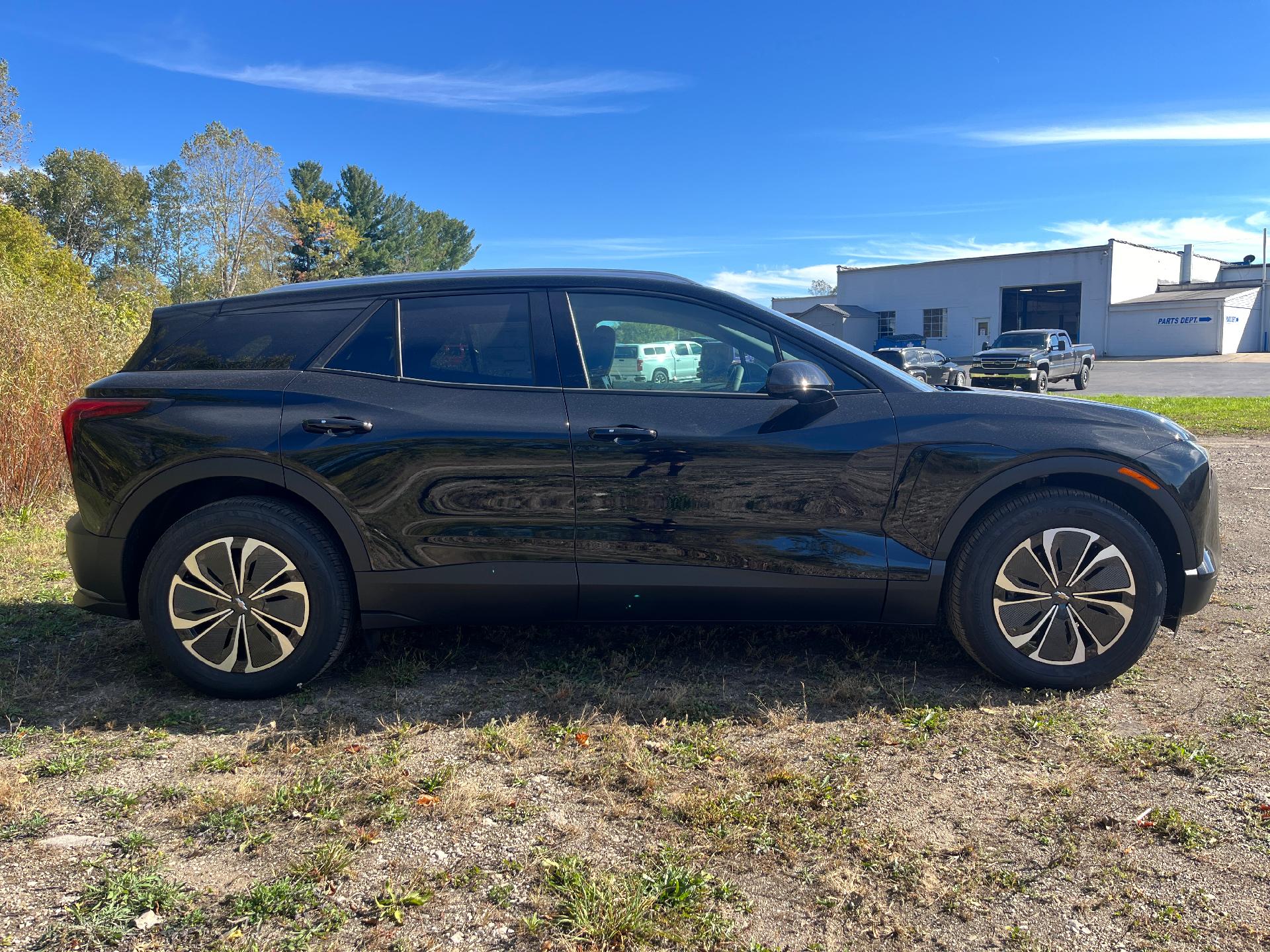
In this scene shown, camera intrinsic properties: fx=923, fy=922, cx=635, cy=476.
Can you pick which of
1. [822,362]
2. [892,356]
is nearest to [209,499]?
[822,362]

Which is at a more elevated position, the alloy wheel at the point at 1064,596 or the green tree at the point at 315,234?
the green tree at the point at 315,234

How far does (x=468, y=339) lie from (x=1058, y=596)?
2616 mm

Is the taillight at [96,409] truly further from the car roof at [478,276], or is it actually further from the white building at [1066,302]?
the white building at [1066,302]

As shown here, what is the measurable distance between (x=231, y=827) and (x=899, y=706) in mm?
2412

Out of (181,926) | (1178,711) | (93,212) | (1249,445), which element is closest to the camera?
(181,926)

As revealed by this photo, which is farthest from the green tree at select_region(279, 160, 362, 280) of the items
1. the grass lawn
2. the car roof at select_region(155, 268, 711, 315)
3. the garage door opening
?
the car roof at select_region(155, 268, 711, 315)

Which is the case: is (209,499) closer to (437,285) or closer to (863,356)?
(437,285)

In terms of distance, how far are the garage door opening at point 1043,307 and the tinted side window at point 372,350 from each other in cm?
5241

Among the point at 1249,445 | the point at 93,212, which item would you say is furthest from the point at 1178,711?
the point at 93,212

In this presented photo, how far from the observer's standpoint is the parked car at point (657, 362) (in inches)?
150

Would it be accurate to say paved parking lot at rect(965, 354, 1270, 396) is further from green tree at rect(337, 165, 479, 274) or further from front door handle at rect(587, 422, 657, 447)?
green tree at rect(337, 165, 479, 274)

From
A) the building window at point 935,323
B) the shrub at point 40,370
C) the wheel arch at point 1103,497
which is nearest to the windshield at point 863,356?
the wheel arch at point 1103,497

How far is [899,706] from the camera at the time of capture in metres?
3.62

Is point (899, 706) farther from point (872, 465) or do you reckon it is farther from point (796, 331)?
point (796, 331)
